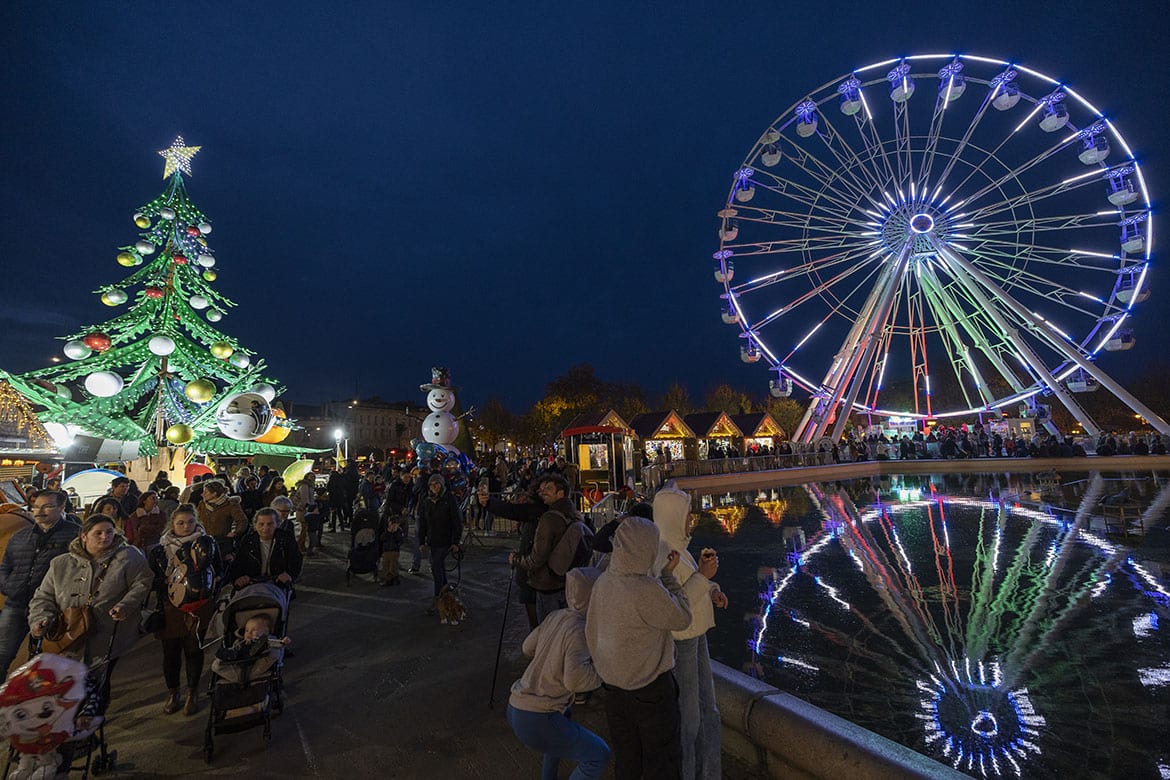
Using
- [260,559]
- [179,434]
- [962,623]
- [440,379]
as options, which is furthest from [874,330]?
[260,559]

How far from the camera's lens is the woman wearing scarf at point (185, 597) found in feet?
14.5

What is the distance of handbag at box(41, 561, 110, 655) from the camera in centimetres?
372

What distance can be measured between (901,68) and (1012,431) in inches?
1200

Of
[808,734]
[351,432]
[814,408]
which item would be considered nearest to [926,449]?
[814,408]

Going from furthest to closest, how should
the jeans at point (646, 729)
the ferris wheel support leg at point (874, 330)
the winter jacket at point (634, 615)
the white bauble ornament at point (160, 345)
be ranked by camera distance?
the ferris wheel support leg at point (874, 330) < the white bauble ornament at point (160, 345) < the jeans at point (646, 729) < the winter jacket at point (634, 615)

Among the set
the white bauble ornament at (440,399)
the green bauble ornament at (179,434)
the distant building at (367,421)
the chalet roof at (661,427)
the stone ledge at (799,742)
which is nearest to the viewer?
the stone ledge at (799,742)

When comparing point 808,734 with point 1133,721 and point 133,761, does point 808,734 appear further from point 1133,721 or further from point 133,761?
point 133,761

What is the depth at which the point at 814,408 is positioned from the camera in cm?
3266

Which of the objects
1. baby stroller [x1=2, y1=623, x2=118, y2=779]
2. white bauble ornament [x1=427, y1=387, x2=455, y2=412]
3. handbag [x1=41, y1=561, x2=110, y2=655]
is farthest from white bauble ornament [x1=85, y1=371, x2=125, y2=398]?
handbag [x1=41, y1=561, x2=110, y2=655]

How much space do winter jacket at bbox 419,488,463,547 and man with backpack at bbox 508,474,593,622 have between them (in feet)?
7.97

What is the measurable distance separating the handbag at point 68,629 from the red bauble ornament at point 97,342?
14.0m

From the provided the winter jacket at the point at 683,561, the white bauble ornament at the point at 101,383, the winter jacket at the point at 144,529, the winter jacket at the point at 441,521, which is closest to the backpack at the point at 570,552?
the winter jacket at the point at 683,561

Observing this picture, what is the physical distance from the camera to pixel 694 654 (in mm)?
2904

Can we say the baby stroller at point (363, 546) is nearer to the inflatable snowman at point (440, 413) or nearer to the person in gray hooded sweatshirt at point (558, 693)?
the person in gray hooded sweatshirt at point (558, 693)
